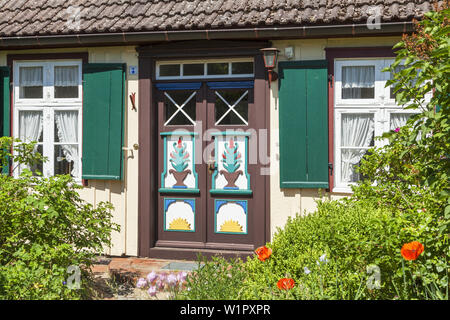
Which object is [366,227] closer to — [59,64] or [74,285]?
[74,285]

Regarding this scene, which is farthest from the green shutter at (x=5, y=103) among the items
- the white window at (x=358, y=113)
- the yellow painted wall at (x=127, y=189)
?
the white window at (x=358, y=113)

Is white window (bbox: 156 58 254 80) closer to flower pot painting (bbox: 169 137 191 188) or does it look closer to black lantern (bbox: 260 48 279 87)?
black lantern (bbox: 260 48 279 87)

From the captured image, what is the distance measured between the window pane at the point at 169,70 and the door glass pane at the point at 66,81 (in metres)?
1.26

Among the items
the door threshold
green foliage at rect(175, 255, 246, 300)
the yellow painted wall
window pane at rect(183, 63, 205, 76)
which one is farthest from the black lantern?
green foliage at rect(175, 255, 246, 300)

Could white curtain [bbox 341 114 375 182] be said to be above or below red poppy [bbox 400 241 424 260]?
above

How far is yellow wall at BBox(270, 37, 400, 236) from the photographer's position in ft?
23.0

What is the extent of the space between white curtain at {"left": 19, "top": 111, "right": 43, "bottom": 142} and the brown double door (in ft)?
6.09

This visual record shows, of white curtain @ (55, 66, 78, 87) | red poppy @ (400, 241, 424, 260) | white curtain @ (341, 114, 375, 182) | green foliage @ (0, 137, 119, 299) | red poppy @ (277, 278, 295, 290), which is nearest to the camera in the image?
red poppy @ (400, 241, 424, 260)

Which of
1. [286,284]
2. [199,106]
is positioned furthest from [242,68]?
[286,284]

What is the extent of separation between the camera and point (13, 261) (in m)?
5.10

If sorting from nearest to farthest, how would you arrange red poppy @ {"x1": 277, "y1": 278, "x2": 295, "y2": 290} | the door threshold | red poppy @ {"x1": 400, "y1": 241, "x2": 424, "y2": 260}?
red poppy @ {"x1": 400, "y1": 241, "x2": 424, "y2": 260}, red poppy @ {"x1": 277, "y1": 278, "x2": 295, "y2": 290}, the door threshold

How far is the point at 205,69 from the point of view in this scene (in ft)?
24.8
